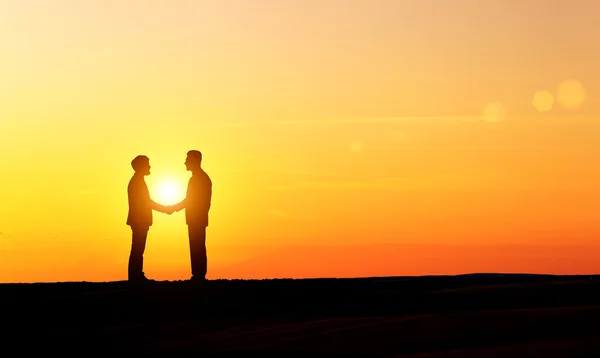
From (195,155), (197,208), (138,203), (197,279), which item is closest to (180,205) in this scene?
(197,208)

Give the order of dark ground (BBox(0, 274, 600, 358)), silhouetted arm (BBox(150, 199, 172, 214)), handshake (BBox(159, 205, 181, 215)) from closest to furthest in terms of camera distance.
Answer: dark ground (BBox(0, 274, 600, 358)) < handshake (BBox(159, 205, 181, 215)) < silhouetted arm (BBox(150, 199, 172, 214))

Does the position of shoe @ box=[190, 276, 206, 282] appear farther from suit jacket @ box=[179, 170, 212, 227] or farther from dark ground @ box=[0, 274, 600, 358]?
suit jacket @ box=[179, 170, 212, 227]

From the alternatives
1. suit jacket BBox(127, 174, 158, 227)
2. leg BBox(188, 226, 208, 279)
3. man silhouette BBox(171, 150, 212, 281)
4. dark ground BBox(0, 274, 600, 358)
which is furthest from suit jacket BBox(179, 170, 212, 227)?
dark ground BBox(0, 274, 600, 358)

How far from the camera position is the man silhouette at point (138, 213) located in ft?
73.6

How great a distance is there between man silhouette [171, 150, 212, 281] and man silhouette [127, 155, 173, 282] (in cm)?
79

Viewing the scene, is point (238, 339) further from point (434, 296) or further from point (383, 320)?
point (434, 296)

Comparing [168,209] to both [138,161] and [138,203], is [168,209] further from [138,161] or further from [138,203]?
[138,161]

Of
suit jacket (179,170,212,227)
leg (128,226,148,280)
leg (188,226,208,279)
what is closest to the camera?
leg (188,226,208,279)

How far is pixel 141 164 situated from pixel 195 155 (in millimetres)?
1440

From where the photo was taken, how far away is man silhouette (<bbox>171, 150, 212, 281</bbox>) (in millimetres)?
21922

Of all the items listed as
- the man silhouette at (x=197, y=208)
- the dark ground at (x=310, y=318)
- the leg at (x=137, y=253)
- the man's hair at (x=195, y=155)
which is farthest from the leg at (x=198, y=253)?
the man's hair at (x=195, y=155)

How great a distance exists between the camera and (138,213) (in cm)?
2259

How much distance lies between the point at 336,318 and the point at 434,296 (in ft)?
10.4

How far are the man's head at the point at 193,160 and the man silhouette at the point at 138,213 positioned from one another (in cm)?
119
